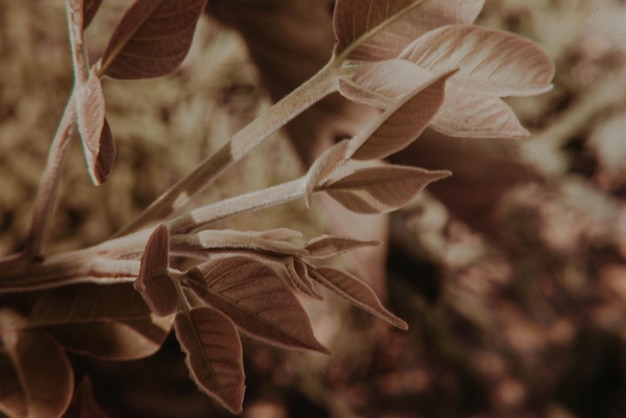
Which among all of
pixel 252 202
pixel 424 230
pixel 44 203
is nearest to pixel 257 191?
pixel 252 202

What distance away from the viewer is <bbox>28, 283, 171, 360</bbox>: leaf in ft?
Answer: 0.93

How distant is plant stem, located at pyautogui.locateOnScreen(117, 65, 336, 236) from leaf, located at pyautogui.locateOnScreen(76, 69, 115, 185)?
3 cm

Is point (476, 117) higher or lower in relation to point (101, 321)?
higher

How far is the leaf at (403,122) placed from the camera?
0.65 feet

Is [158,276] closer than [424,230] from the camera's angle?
Yes

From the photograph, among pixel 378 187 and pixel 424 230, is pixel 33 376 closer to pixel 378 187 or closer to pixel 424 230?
pixel 378 187

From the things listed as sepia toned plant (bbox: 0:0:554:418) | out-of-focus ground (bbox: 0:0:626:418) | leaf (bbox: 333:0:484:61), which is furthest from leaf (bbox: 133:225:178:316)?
out-of-focus ground (bbox: 0:0:626:418)

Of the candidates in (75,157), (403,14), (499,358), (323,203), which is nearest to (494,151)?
(323,203)

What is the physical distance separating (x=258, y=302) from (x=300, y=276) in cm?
2

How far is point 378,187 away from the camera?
22 cm

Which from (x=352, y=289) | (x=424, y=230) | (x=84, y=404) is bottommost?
(x=424, y=230)

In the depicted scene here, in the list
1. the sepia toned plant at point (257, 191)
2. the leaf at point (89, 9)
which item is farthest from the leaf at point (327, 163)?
the leaf at point (89, 9)

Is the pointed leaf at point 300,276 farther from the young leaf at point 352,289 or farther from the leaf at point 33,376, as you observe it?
the leaf at point 33,376

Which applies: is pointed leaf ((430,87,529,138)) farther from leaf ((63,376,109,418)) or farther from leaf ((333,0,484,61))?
leaf ((63,376,109,418))
